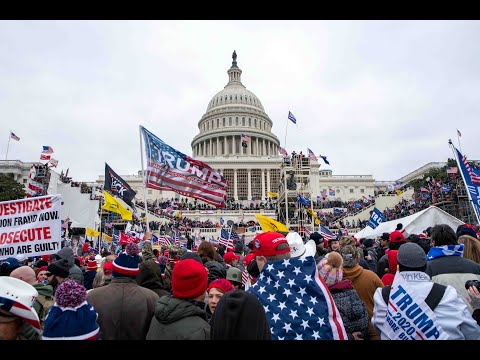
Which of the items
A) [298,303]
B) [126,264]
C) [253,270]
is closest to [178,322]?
[298,303]

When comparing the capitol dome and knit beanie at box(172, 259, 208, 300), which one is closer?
knit beanie at box(172, 259, 208, 300)

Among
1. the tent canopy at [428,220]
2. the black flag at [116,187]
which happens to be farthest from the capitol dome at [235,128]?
the tent canopy at [428,220]

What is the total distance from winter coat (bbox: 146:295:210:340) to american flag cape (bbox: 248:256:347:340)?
20.8 inches

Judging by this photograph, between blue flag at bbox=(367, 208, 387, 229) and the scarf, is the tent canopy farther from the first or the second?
the scarf

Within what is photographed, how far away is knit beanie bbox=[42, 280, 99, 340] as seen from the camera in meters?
2.40

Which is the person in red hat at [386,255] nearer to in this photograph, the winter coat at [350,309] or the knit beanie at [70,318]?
the winter coat at [350,309]

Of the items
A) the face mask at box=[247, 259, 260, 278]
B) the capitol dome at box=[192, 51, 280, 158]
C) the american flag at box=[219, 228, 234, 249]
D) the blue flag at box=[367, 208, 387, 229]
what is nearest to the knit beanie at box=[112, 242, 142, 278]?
the face mask at box=[247, 259, 260, 278]

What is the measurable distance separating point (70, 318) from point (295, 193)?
32.0m

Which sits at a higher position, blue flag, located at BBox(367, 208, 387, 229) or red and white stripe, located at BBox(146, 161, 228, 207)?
red and white stripe, located at BBox(146, 161, 228, 207)

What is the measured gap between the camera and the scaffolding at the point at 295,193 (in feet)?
107

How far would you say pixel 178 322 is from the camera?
3.04 m

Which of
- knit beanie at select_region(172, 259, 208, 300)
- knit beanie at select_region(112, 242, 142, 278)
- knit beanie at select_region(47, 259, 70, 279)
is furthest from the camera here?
knit beanie at select_region(47, 259, 70, 279)
